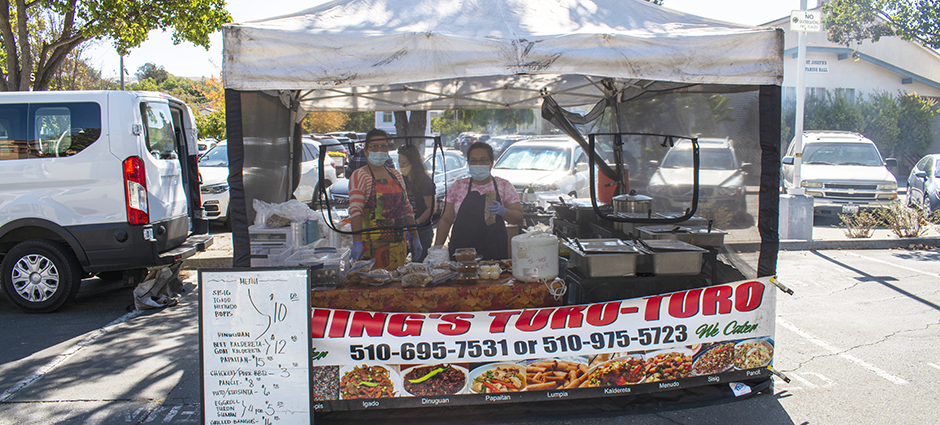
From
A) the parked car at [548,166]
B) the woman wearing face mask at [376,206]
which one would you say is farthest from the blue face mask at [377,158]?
the parked car at [548,166]

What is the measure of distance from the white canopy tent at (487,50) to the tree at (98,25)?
272 inches

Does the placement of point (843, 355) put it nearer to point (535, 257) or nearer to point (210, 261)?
point (535, 257)

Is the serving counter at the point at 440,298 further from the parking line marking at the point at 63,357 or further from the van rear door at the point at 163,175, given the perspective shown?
the van rear door at the point at 163,175

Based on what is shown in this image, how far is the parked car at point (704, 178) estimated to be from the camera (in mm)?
4326

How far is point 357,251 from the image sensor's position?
15.0 feet

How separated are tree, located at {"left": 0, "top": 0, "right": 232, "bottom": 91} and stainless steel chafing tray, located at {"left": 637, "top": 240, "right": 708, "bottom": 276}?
896 centimetres

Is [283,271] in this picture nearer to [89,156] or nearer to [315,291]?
[315,291]

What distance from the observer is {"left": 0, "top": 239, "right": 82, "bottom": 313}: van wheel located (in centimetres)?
569

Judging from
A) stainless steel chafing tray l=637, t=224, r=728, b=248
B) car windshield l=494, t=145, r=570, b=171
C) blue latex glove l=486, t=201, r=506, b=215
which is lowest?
stainless steel chafing tray l=637, t=224, r=728, b=248

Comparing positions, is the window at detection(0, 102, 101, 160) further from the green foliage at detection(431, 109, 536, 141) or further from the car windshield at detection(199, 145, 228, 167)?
the car windshield at detection(199, 145, 228, 167)

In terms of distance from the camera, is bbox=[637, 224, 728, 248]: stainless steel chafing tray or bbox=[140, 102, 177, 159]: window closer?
bbox=[637, 224, 728, 248]: stainless steel chafing tray

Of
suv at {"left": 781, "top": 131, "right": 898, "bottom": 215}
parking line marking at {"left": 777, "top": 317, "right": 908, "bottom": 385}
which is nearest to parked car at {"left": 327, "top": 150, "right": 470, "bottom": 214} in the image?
parking line marking at {"left": 777, "top": 317, "right": 908, "bottom": 385}

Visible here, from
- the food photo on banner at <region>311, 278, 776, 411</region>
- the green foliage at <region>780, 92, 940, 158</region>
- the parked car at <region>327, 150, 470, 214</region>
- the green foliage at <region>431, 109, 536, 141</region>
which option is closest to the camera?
the food photo on banner at <region>311, 278, 776, 411</region>

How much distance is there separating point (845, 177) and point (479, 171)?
1023cm
